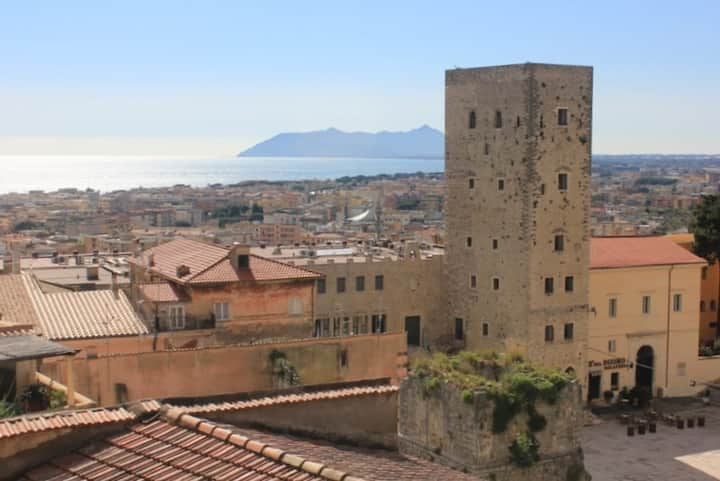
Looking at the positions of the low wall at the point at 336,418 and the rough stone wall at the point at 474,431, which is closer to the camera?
the low wall at the point at 336,418

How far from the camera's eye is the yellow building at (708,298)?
47781mm

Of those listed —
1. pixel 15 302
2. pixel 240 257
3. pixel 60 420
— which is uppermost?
pixel 60 420

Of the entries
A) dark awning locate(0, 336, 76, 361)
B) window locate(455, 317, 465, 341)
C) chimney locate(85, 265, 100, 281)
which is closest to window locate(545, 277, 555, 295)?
window locate(455, 317, 465, 341)

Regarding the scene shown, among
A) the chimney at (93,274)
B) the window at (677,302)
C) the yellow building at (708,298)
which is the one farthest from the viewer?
the yellow building at (708,298)

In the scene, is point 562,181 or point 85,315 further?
point 562,181

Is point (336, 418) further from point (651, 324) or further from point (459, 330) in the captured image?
point (651, 324)

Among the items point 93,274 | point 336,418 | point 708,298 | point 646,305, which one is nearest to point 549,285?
point 646,305

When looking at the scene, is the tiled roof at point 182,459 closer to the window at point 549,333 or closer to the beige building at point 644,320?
the window at point 549,333

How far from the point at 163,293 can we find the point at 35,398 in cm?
1221

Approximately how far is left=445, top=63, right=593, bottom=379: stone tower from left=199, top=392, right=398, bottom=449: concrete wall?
26305 mm

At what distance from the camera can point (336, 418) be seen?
11391 mm

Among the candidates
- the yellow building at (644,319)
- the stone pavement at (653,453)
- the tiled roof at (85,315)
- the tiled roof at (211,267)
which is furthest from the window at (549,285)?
the tiled roof at (85,315)

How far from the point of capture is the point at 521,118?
125 feet

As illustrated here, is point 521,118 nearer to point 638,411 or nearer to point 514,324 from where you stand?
point 514,324
